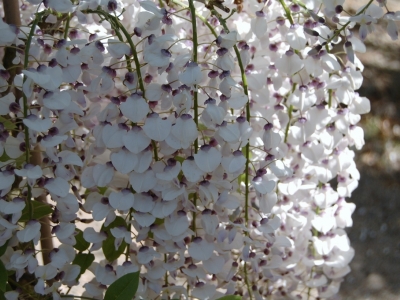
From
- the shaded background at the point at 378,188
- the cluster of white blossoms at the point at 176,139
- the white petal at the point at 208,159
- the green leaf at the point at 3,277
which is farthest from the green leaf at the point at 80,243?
the shaded background at the point at 378,188

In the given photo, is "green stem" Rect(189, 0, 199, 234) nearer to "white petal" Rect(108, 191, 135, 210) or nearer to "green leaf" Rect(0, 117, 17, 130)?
"white petal" Rect(108, 191, 135, 210)

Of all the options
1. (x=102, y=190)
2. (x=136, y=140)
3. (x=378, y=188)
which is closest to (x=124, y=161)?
Result: (x=136, y=140)

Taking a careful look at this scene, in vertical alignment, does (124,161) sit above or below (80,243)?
above

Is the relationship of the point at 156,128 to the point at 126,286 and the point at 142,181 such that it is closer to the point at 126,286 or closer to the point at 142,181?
the point at 142,181

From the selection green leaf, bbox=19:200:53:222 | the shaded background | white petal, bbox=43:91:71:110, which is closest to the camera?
white petal, bbox=43:91:71:110

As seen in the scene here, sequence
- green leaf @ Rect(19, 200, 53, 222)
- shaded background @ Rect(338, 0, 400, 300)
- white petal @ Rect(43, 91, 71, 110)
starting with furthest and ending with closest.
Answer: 1. shaded background @ Rect(338, 0, 400, 300)
2. green leaf @ Rect(19, 200, 53, 222)
3. white petal @ Rect(43, 91, 71, 110)

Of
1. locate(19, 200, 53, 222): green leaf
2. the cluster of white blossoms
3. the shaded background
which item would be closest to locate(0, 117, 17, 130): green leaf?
the cluster of white blossoms
